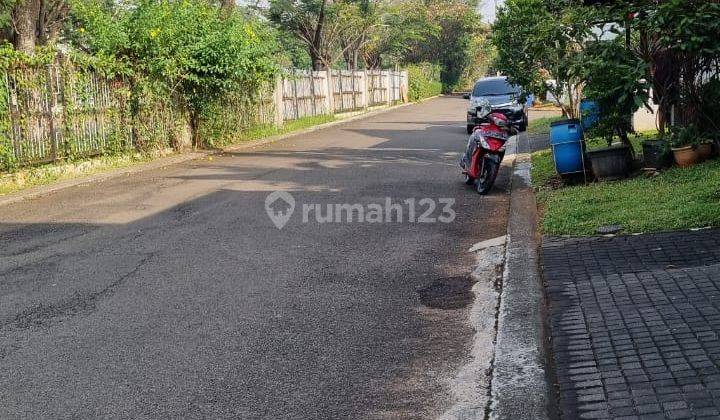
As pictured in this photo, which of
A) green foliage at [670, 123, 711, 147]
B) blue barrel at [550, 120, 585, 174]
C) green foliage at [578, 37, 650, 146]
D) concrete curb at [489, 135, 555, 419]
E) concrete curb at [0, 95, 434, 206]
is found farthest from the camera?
concrete curb at [0, 95, 434, 206]

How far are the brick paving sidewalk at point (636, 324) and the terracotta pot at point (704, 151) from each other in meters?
4.20

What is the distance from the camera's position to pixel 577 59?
11609mm

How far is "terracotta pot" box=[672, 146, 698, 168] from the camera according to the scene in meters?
11.2

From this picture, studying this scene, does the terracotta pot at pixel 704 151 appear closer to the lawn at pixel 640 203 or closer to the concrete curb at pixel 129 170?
the lawn at pixel 640 203

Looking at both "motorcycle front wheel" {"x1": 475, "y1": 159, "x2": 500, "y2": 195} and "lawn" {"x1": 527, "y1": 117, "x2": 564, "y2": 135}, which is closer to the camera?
"motorcycle front wheel" {"x1": 475, "y1": 159, "x2": 500, "y2": 195}

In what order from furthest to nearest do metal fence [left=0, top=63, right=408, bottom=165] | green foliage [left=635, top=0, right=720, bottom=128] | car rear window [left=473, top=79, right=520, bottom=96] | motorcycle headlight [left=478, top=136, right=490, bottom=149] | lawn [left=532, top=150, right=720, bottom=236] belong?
car rear window [left=473, top=79, right=520, bottom=96] < metal fence [left=0, top=63, right=408, bottom=165] < motorcycle headlight [left=478, top=136, right=490, bottom=149] < green foliage [left=635, top=0, right=720, bottom=128] < lawn [left=532, top=150, right=720, bottom=236]

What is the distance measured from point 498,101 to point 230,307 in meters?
20.6

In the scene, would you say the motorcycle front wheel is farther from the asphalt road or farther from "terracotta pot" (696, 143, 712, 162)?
"terracotta pot" (696, 143, 712, 162)

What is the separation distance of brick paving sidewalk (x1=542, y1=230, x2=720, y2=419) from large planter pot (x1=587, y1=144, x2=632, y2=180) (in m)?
4.07

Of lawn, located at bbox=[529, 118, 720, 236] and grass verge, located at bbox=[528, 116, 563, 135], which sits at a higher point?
grass verge, located at bbox=[528, 116, 563, 135]

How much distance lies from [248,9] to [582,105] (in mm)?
33222

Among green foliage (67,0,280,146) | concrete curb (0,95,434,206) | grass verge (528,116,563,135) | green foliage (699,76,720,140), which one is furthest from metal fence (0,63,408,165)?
green foliage (699,76,720,140)

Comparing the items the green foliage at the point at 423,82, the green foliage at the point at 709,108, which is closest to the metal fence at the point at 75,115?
the green foliage at the point at 709,108

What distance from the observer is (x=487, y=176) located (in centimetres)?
1212
